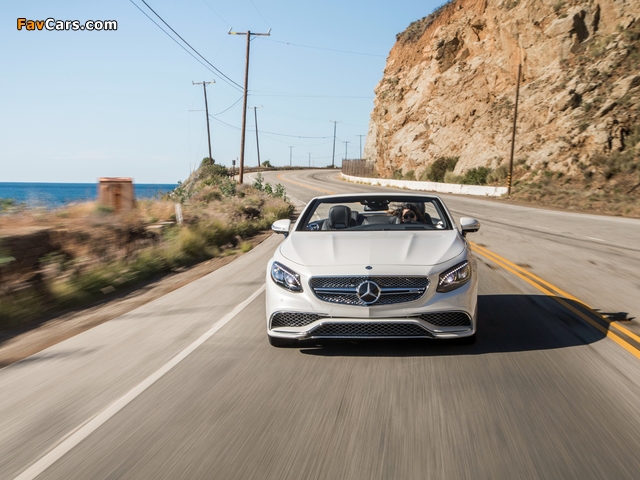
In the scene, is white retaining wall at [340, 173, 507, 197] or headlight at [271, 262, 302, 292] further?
white retaining wall at [340, 173, 507, 197]

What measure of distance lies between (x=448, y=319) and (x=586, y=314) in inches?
118

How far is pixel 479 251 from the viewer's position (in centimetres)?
1433

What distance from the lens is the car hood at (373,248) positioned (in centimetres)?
569

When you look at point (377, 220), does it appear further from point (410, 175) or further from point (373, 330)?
point (410, 175)

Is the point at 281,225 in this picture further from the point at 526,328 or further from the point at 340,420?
the point at 340,420

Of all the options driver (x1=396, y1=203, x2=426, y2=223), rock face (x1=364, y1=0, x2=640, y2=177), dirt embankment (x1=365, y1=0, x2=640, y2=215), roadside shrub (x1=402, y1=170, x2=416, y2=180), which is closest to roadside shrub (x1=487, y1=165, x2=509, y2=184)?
dirt embankment (x1=365, y1=0, x2=640, y2=215)

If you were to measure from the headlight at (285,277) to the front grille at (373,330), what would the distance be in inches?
16.7

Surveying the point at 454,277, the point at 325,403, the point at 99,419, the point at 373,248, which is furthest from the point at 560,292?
the point at 99,419

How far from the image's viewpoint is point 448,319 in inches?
219

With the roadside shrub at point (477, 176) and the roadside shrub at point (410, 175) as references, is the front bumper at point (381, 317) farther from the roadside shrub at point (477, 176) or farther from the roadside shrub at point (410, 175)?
the roadside shrub at point (410, 175)

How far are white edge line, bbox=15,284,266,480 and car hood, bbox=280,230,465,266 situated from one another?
1315mm

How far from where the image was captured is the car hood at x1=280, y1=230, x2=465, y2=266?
18.7 feet

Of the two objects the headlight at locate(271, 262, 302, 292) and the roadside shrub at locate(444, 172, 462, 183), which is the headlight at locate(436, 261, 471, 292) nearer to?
the headlight at locate(271, 262, 302, 292)

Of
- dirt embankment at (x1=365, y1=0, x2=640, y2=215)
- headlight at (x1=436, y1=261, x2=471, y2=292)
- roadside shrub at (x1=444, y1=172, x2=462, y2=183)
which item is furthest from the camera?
roadside shrub at (x1=444, y1=172, x2=462, y2=183)
